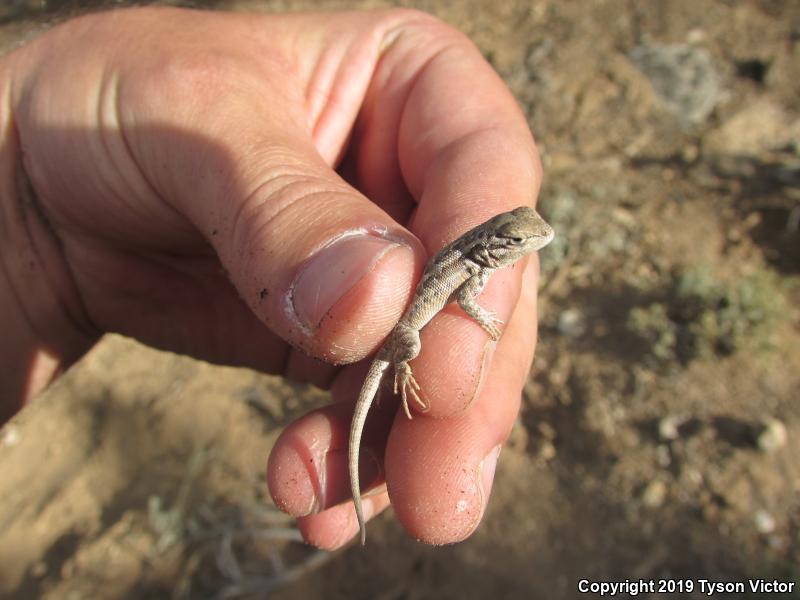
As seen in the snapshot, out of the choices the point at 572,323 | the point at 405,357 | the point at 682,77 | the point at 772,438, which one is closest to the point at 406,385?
the point at 405,357

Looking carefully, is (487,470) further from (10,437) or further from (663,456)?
(10,437)

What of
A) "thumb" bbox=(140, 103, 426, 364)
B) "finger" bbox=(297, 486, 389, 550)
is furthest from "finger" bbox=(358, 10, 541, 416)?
"finger" bbox=(297, 486, 389, 550)

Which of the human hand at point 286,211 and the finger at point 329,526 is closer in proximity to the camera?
the human hand at point 286,211

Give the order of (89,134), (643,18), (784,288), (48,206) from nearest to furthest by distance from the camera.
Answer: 1. (89,134)
2. (48,206)
3. (784,288)
4. (643,18)

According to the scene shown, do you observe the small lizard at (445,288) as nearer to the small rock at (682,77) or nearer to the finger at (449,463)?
the finger at (449,463)

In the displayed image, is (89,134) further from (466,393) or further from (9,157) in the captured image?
(466,393)

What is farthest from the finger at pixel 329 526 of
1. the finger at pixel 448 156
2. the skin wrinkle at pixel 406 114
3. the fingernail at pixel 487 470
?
the skin wrinkle at pixel 406 114

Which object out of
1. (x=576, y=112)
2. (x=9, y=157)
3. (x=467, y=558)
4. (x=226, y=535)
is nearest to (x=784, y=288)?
(x=576, y=112)
